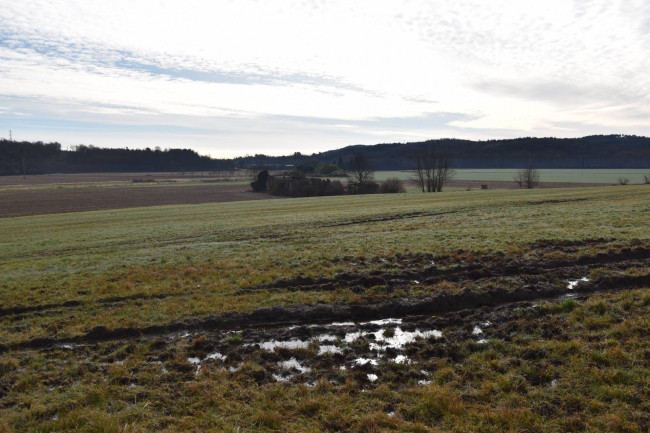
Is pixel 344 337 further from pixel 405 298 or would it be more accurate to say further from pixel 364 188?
pixel 364 188

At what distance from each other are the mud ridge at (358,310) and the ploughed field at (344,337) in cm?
5

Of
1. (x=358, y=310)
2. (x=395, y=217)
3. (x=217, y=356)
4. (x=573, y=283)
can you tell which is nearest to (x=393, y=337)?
(x=358, y=310)

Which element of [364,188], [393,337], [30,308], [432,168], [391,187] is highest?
[432,168]

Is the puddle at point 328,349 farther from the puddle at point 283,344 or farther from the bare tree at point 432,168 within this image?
the bare tree at point 432,168

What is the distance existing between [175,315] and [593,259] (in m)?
12.1

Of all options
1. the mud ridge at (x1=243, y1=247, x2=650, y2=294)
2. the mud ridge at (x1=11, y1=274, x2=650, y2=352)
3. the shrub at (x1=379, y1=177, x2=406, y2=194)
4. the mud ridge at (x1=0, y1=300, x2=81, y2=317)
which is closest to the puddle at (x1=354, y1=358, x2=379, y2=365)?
the mud ridge at (x1=11, y1=274, x2=650, y2=352)

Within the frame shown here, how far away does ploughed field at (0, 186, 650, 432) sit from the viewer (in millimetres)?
6145

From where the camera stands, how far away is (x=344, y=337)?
9023 millimetres

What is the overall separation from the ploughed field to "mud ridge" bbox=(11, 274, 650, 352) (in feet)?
0.15

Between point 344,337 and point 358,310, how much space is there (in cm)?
154

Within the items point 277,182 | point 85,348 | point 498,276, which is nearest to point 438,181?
point 277,182

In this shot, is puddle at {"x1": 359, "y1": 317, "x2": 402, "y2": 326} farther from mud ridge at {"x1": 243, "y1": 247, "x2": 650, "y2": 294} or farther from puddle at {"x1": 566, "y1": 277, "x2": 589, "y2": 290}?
puddle at {"x1": 566, "y1": 277, "x2": 589, "y2": 290}

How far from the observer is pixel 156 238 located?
24.3 m

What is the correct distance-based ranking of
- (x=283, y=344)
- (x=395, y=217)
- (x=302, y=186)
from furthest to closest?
(x=302, y=186)
(x=395, y=217)
(x=283, y=344)
